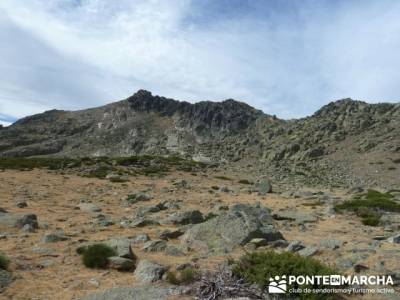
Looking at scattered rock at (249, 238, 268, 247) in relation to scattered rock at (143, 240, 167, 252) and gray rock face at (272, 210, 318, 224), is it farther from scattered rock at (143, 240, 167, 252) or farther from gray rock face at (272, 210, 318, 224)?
gray rock face at (272, 210, 318, 224)

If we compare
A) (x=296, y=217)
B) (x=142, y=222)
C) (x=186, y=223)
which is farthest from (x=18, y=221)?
(x=296, y=217)

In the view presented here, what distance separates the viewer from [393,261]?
12578mm

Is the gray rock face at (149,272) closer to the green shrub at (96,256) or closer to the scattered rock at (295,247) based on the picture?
the green shrub at (96,256)

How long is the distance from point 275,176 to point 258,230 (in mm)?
39529

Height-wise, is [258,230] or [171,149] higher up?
Result: [171,149]

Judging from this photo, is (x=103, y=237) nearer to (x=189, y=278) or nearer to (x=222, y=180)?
(x=189, y=278)

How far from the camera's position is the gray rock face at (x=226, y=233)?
14.2m

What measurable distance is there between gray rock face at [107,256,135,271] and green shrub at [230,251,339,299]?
10.3 ft

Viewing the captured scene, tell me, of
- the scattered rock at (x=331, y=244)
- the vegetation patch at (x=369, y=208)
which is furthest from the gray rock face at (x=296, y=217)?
the scattered rock at (x=331, y=244)

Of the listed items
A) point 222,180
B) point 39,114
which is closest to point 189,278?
point 222,180

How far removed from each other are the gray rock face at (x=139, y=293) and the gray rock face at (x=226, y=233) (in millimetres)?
3910

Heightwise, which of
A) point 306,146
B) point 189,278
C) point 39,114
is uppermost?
point 39,114

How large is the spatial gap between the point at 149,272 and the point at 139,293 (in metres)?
1.15

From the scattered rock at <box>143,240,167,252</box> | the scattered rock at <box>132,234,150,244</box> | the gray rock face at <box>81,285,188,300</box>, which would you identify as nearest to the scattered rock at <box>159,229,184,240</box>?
the scattered rock at <box>132,234,150,244</box>
